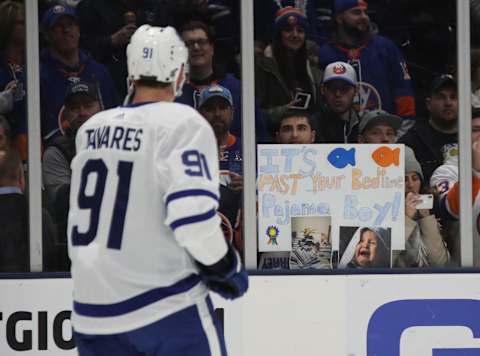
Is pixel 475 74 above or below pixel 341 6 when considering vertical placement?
below

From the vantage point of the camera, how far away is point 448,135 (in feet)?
17.2

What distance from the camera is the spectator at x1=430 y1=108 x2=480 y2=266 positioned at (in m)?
5.21

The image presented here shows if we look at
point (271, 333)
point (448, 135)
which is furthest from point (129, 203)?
point (448, 135)

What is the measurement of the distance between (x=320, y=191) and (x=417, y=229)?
52 centimetres

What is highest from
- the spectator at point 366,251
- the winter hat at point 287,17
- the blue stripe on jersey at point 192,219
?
the winter hat at point 287,17

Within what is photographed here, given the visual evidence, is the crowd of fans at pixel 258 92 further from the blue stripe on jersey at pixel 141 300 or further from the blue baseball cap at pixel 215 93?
the blue stripe on jersey at pixel 141 300

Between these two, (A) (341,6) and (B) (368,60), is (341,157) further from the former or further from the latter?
(A) (341,6)

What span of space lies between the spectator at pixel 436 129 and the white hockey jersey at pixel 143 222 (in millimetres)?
2464

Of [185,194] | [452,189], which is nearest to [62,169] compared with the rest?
[452,189]

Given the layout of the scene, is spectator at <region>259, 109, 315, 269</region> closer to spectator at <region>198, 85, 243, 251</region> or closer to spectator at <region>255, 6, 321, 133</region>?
spectator at <region>255, 6, 321, 133</region>

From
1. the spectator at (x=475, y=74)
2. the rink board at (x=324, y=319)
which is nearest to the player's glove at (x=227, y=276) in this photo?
the rink board at (x=324, y=319)

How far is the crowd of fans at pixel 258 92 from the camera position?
5.20 meters

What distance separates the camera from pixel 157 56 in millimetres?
3055

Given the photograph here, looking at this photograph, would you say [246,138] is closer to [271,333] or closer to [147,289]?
[271,333]
